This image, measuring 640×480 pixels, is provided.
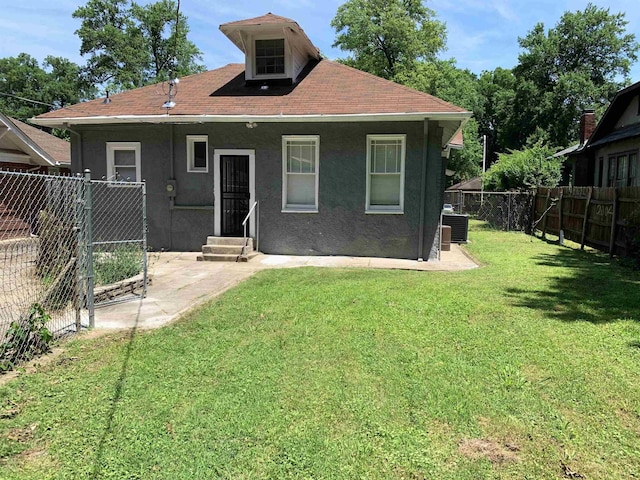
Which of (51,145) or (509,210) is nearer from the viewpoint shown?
(509,210)

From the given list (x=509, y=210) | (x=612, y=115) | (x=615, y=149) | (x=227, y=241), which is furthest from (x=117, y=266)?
(x=612, y=115)

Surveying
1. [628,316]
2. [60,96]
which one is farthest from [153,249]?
[60,96]

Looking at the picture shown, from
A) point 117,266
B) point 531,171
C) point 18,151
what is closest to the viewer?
point 117,266

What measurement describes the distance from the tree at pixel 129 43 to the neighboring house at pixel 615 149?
3165 centimetres

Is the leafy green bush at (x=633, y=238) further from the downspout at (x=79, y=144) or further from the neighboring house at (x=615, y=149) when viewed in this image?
the downspout at (x=79, y=144)

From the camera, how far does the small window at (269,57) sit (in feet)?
39.7

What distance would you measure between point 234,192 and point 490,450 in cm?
957

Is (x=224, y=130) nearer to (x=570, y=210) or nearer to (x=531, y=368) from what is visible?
(x=531, y=368)

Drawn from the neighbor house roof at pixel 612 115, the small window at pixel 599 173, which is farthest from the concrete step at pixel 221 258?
the small window at pixel 599 173

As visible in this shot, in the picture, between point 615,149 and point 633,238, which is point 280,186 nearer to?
point 633,238

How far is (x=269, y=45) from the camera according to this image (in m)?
12.1

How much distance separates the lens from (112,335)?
197 inches

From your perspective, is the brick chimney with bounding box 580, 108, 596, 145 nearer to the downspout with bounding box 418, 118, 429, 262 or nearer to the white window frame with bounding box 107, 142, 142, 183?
the downspout with bounding box 418, 118, 429, 262

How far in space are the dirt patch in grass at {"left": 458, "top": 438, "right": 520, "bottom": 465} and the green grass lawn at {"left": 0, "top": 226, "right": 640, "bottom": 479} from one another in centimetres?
1
